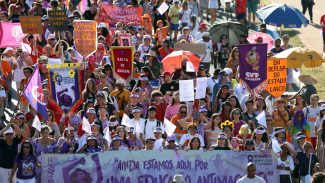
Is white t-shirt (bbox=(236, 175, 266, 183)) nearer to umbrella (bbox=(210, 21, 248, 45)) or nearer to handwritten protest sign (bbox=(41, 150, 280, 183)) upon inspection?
handwritten protest sign (bbox=(41, 150, 280, 183))

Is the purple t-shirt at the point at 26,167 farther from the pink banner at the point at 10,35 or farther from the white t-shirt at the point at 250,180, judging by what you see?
the pink banner at the point at 10,35

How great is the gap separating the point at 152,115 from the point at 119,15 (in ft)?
33.7

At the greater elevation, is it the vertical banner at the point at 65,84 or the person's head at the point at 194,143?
the vertical banner at the point at 65,84

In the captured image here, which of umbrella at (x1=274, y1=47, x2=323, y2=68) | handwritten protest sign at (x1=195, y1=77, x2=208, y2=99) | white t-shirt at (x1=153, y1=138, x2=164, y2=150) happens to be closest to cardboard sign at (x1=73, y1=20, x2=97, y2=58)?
handwritten protest sign at (x1=195, y1=77, x2=208, y2=99)

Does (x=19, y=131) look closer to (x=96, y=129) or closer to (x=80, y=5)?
(x=96, y=129)

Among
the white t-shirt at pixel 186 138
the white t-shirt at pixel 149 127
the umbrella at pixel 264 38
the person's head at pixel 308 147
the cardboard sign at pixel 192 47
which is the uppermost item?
the umbrella at pixel 264 38

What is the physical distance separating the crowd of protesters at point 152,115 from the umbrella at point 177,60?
22 cm

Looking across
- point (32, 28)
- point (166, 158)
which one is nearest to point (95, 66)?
point (32, 28)

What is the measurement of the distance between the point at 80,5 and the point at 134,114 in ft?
42.5

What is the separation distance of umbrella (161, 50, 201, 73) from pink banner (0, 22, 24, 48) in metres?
3.98

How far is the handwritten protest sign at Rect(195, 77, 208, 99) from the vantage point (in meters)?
26.1

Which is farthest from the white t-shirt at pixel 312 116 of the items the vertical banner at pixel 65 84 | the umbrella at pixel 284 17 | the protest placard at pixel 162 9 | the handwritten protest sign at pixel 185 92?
the protest placard at pixel 162 9

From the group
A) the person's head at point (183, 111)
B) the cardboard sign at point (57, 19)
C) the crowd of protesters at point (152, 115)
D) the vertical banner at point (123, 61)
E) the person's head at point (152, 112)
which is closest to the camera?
the crowd of protesters at point (152, 115)

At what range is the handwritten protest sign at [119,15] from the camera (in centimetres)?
3481
